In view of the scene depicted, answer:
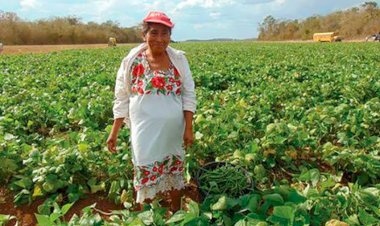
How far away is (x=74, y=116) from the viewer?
4.69 meters

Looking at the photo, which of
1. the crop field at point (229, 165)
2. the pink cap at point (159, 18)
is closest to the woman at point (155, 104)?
the pink cap at point (159, 18)

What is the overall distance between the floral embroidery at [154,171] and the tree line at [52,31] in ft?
163

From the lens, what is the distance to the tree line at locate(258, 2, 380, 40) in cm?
5884

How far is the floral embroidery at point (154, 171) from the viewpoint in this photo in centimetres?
248

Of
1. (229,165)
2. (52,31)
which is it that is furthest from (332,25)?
(229,165)

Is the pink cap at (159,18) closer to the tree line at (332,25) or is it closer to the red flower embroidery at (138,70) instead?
the red flower embroidery at (138,70)

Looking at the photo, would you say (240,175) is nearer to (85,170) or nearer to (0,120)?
(85,170)

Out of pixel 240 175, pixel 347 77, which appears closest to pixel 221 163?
pixel 240 175

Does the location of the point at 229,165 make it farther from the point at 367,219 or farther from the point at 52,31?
the point at 52,31

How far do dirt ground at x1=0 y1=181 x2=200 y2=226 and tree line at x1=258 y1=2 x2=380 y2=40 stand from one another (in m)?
59.4

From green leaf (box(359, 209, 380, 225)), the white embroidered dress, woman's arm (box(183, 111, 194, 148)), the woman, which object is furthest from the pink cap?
green leaf (box(359, 209, 380, 225))

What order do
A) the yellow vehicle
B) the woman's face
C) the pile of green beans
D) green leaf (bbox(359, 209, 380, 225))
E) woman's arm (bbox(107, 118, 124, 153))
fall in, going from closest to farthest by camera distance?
green leaf (bbox(359, 209, 380, 225)), the woman's face, woman's arm (bbox(107, 118, 124, 153)), the pile of green beans, the yellow vehicle

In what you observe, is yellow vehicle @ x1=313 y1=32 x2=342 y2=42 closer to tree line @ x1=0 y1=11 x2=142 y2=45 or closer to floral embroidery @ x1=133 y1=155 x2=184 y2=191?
tree line @ x1=0 y1=11 x2=142 y2=45

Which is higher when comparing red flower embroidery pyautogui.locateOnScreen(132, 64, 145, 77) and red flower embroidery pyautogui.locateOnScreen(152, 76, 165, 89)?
red flower embroidery pyautogui.locateOnScreen(132, 64, 145, 77)
